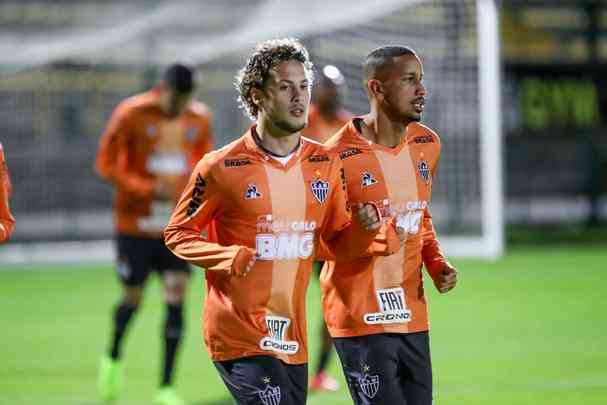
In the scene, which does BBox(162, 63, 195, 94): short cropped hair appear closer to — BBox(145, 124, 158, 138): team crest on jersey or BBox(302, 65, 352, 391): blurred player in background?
BBox(145, 124, 158, 138): team crest on jersey

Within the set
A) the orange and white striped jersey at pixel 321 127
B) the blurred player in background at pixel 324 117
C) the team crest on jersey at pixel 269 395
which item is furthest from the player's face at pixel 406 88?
the orange and white striped jersey at pixel 321 127

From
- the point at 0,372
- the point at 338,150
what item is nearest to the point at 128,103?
the point at 0,372

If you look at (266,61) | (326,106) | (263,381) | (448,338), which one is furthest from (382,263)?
(448,338)

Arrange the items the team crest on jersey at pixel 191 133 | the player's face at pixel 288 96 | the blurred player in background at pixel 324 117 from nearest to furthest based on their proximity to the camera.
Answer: the player's face at pixel 288 96 < the blurred player in background at pixel 324 117 < the team crest on jersey at pixel 191 133

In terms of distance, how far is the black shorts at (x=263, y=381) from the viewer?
177 inches

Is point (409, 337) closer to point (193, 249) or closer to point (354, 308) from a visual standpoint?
point (354, 308)

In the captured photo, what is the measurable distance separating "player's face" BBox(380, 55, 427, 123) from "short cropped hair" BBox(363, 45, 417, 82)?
27mm

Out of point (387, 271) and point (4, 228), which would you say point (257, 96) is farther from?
point (4, 228)

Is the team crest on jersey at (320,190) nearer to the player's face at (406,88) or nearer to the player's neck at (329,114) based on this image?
the player's face at (406,88)

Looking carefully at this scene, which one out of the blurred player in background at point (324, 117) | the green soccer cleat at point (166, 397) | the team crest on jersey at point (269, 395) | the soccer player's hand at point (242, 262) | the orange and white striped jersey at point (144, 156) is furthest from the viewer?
the orange and white striped jersey at point (144, 156)

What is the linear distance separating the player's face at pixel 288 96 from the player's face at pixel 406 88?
1.67 ft

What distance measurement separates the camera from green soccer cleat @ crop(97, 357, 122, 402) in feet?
25.9

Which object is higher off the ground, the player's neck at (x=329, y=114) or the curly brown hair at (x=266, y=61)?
the curly brown hair at (x=266, y=61)

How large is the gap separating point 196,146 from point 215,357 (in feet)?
13.3
